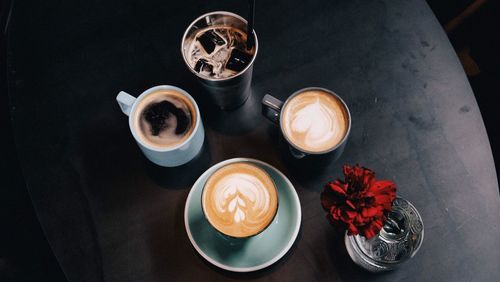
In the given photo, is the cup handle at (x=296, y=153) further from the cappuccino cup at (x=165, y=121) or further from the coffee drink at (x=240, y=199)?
the cappuccino cup at (x=165, y=121)

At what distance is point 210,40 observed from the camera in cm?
84

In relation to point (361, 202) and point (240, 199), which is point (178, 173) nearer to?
point (240, 199)

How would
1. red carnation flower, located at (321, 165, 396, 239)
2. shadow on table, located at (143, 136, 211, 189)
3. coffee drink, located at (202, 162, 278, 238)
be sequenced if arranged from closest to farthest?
red carnation flower, located at (321, 165, 396, 239)
coffee drink, located at (202, 162, 278, 238)
shadow on table, located at (143, 136, 211, 189)

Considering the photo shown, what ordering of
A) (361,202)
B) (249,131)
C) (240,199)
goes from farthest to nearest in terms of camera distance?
(249,131) → (240,199) → (361,202)

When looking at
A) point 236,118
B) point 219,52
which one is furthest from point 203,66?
point 236,118

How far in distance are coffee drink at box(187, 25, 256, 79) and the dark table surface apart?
78 millimetres

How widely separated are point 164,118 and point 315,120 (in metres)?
0.30

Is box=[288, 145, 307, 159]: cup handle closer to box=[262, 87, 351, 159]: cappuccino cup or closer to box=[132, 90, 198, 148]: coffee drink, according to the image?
box=[262, 87, 351, 159]: cappuccino cup

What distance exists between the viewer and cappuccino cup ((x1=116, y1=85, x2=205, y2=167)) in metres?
0.80

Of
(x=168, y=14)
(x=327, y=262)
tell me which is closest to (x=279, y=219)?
(x=327, y=262)

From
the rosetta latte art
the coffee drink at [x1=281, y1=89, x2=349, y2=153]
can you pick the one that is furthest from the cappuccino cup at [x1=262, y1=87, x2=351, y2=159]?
the rosetta latte art

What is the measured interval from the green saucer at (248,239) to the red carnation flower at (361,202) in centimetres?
17

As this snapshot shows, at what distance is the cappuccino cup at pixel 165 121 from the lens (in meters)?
0.80

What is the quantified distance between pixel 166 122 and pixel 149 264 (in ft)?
0.95
